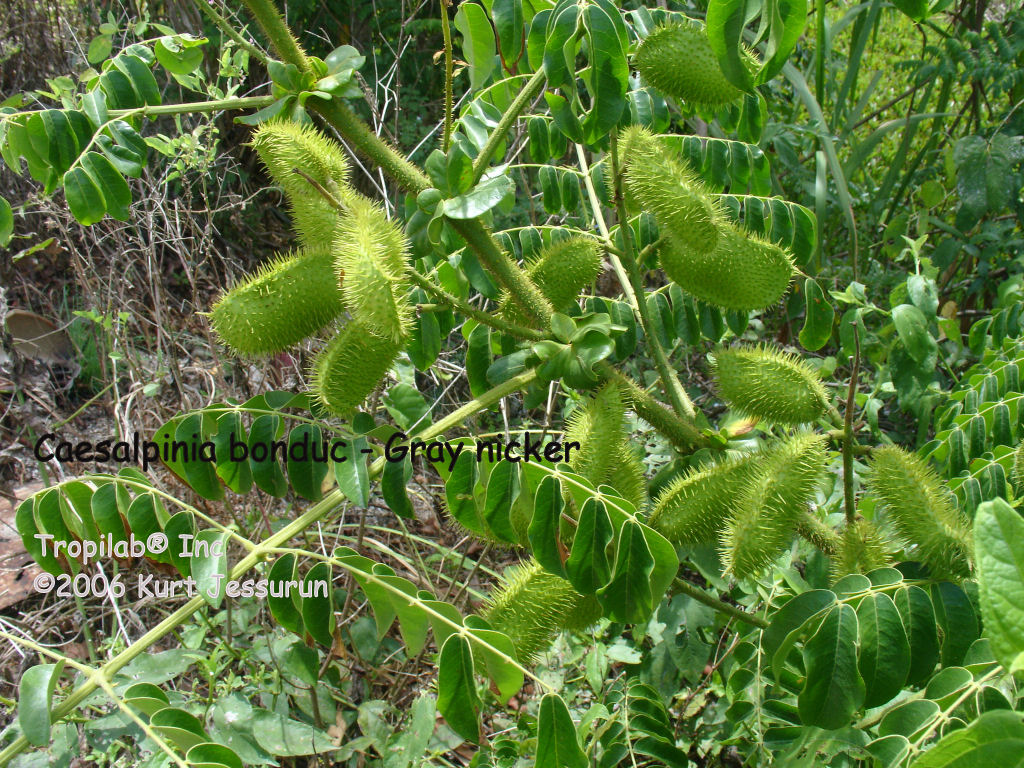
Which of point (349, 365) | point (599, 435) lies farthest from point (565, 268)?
point (349, 365)

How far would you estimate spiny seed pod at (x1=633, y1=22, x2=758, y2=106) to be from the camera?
4.55ft

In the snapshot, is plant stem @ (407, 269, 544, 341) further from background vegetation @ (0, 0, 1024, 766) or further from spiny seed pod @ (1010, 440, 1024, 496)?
spiny seed pod @ (1010, 440, 1024, 496)

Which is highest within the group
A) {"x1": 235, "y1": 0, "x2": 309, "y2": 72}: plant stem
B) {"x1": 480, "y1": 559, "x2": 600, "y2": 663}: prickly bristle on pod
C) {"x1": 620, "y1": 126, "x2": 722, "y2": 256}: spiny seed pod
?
{"x1": 235, "y1": 0, "x2": 309, "y2": 72}: plant stem

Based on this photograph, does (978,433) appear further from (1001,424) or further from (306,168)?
(306,168)

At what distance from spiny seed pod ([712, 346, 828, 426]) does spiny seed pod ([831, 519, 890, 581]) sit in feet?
0.76

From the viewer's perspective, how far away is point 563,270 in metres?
1.53

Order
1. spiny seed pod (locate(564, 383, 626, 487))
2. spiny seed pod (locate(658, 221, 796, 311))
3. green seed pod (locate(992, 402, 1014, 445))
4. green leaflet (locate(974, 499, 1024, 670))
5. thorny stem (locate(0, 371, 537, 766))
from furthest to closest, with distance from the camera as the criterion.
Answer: green seed pod (locate(992, 402, 1014, 445)) → spiny seed pod (locate(658, 221, 796, 311)) → spiny seed pod (locate(564, 383, 626, 487)) → thorny stem (locate(0, 371, 537, 766)) → green leaflet (locate(974, 499, 1024, 670))

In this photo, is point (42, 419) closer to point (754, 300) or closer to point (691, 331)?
point (691, 331)

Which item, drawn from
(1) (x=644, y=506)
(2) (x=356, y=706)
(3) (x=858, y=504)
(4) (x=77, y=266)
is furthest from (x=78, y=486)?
(4) (x=77, y=266)

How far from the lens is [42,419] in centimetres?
386

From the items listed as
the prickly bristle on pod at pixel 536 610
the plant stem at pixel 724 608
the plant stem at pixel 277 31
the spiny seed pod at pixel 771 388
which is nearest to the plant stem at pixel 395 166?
the plant stem at pixel 277 31

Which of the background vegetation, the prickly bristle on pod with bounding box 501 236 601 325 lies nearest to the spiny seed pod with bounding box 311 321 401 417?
the background vegetation

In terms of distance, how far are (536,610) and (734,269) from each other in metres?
0.78

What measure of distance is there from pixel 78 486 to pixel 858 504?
170cm
